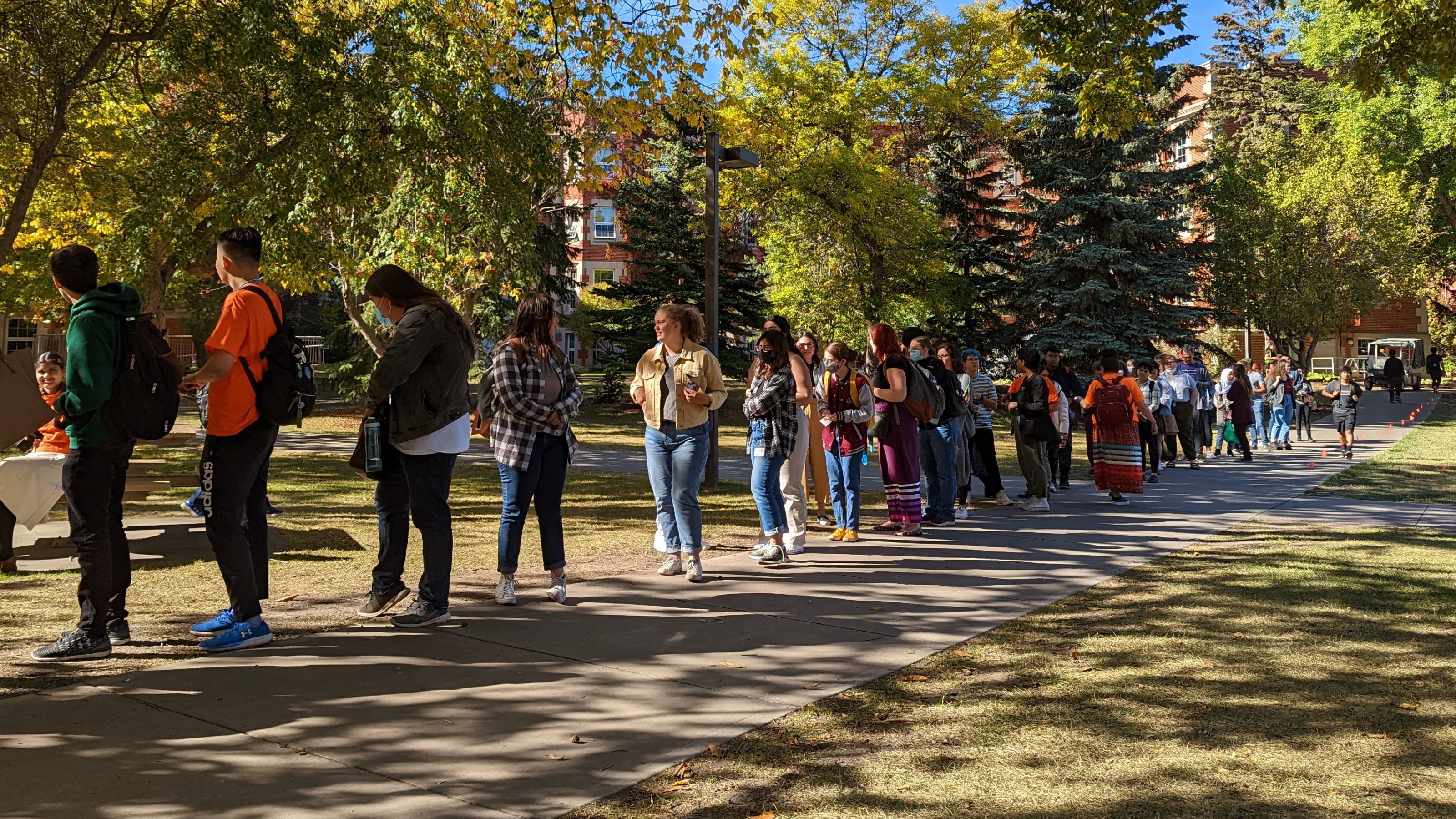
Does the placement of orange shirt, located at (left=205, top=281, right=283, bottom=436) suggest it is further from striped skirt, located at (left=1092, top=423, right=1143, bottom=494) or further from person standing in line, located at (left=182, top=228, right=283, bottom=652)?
striped skirt, located at (left=1092, top=423, right=1143, bottom=494)

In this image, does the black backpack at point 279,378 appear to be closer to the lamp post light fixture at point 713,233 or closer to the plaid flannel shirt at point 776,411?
the plaid flannel shirt at point 776,411

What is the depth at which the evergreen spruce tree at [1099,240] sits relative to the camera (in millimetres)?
31078

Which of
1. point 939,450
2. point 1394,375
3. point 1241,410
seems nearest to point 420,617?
point 939,450

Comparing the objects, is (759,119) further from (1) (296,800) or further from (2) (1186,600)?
(1) (296,800)

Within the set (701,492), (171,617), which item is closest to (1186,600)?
(171,617)

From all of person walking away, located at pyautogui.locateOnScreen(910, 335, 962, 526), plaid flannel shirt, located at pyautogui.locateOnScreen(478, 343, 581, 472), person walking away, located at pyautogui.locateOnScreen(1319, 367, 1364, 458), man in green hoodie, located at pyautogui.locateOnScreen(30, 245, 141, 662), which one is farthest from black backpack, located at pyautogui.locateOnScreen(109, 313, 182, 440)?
person walking away, located at pyautogui.locateOnScreen(1319, 367, 1364, 458)

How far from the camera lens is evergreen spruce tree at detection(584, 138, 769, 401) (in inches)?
1288

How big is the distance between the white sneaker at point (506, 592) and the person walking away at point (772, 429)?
2.30 meters

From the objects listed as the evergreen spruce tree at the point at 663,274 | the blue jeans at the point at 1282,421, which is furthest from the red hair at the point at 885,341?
the evergreen spruce tree at the point at 663,274

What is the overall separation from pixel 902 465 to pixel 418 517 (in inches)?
206

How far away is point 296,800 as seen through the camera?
146 inches

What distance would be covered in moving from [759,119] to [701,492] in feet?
53.1

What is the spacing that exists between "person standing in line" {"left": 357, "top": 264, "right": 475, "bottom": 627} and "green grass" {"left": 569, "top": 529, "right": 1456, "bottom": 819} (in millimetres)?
2497

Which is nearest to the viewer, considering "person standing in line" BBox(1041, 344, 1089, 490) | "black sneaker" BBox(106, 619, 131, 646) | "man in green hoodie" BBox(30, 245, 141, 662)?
"man in green hoodie" BBox(30, 245, 141, 662)
